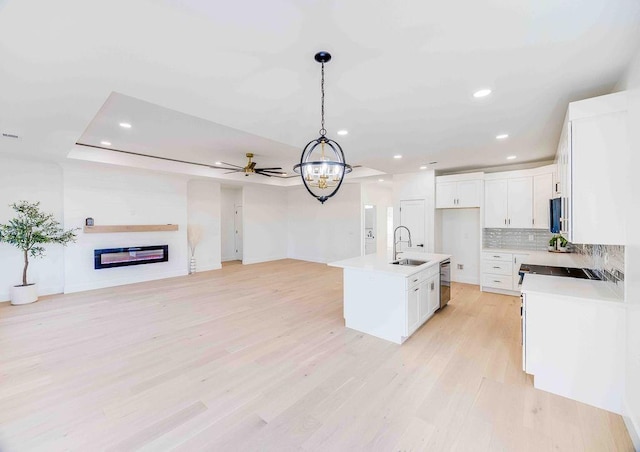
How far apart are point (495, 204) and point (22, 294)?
8.82m

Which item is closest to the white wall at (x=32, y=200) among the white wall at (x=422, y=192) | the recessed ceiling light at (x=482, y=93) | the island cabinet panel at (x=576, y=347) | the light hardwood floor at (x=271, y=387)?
the light hardwood floor at (x=271, y=387)

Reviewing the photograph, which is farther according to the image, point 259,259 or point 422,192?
point 259,259

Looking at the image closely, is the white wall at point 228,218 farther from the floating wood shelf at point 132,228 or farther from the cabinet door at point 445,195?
the cabinet door at point 445,195

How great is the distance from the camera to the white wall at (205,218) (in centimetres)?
777

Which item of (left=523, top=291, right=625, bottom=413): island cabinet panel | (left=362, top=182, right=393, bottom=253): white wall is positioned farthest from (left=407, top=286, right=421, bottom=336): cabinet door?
(left=362, top=182, right=393, bottom=253): white wall

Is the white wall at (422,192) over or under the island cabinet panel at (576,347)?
over

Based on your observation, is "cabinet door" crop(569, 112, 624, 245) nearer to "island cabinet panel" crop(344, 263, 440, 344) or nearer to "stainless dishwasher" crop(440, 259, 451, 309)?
"island cabinet panel" crop(344, 263, 440, 344)

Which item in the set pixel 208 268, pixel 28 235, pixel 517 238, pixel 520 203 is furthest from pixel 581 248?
pixel 28 235

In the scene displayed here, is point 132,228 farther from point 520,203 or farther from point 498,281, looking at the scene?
point 520,203

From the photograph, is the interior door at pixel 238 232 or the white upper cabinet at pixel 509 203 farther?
the interior door at pixel 238 232

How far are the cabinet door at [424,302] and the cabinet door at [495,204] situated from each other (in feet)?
8.84

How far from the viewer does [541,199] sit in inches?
197

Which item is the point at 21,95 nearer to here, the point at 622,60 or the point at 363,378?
the point at 363,378

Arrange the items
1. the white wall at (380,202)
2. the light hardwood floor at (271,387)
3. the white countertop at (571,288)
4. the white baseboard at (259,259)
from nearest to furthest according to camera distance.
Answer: the light hardwood floor at (271,387), the white countertop at (571,288), the white wall at (380,202), the white baseboard at (259,259)
